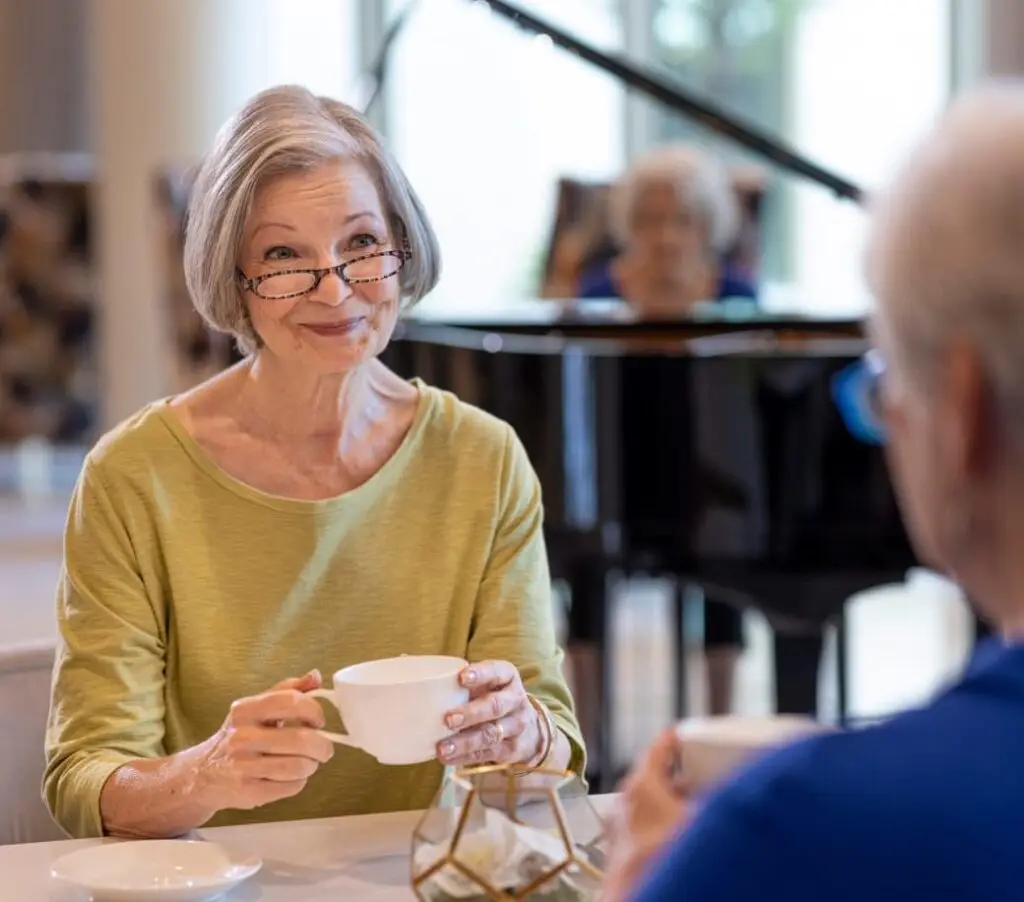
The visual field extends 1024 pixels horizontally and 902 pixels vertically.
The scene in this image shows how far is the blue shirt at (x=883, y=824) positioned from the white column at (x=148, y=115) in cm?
490

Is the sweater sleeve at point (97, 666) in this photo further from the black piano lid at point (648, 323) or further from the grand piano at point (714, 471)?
the black piano lid at point (648, 323)

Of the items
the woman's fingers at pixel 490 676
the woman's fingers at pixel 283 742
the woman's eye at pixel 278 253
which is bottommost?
the woman's fingers at pixel 283 742

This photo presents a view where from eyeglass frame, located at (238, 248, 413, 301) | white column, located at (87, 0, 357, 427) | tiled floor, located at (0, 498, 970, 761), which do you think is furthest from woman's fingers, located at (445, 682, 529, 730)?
white column, located at (87, 0, 357, 427)

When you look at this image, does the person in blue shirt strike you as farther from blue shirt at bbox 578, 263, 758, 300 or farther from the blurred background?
the blurred background

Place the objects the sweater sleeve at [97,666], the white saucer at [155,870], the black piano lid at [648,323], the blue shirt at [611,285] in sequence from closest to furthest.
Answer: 1. the white saucer at [155,870]
2. the sweater sleeve at [97,666]
3. the black piano lid at [648,323]
4. the blue shirt at [611,285]

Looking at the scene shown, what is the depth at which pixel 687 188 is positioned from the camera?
473 cm

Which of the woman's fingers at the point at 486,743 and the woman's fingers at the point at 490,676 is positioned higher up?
the woman's fingers at the point at 490,676

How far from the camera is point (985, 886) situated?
830 mm

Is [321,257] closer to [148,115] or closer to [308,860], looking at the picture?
[308,860]

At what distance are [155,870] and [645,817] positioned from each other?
0.47m

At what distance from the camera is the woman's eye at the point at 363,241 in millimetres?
1673

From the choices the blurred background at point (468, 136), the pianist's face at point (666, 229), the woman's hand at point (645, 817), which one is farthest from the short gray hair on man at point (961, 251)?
the blurred background at point (468, 136)

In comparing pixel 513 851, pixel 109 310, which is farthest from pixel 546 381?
pixel 109 310

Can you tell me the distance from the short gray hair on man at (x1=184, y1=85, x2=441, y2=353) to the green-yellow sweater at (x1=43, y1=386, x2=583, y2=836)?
13 cm
